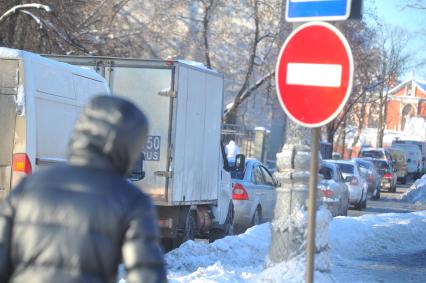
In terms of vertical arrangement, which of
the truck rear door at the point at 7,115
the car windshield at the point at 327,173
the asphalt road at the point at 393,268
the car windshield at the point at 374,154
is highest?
the truck rear door at the point at 7,115

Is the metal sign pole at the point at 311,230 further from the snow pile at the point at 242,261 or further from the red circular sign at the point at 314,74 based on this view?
the snow pile at the point at 242,261

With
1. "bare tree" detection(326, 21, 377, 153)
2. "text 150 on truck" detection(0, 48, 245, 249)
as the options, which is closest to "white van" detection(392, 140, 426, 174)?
"bare tree" detection(326, 21, 377, 153)

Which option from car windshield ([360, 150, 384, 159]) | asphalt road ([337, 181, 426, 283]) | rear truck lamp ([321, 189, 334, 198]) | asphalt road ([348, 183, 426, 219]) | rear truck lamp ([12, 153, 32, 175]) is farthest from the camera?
car windshield ([360, 150, 384, 159])

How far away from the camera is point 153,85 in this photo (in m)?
12.2

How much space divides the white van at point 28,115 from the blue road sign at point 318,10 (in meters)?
3.37

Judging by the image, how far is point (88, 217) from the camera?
10.0 feet

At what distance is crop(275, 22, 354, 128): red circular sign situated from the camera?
5.79 m

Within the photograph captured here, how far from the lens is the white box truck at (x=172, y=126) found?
12117mm

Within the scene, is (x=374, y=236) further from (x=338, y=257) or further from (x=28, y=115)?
(x=28, y=115)

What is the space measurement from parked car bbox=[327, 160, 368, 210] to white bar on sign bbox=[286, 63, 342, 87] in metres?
19.8

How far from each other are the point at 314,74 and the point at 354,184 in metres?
20.6

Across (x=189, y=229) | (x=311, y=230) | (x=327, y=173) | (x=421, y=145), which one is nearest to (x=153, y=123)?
(x=189, y=229)

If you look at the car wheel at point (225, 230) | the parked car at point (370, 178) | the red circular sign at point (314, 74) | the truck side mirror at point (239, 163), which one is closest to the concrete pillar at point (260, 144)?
the parked car at point (370, 178)

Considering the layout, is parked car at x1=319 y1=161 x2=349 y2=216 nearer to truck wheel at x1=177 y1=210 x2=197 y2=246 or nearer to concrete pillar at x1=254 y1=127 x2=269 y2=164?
truck wheel at x1=177 y1=210 x2=197 y2=246
